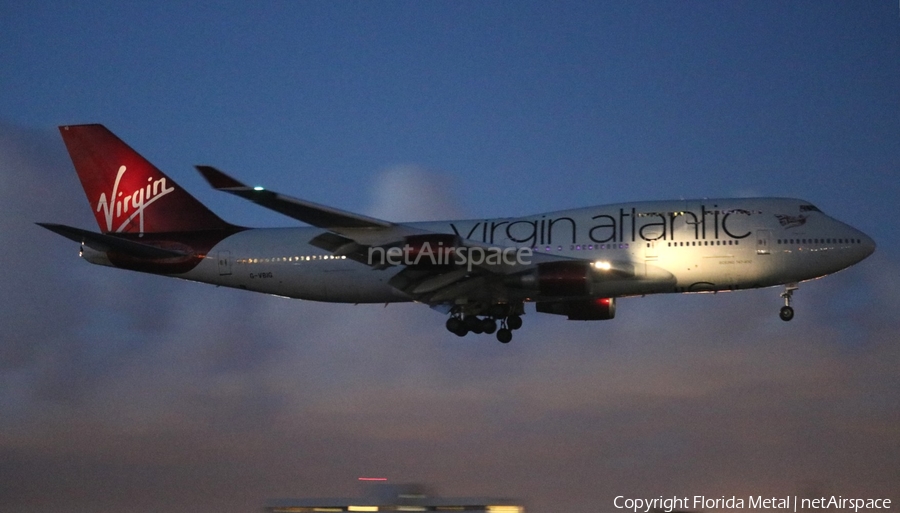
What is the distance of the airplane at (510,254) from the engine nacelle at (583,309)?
0.17 ft

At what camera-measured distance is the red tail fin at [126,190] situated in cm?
4222

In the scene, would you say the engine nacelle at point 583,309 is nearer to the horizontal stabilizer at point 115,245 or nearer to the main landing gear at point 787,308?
the main landing gear at point 787,308

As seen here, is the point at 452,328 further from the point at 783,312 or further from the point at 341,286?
the point at 783,312

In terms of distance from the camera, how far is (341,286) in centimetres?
3956

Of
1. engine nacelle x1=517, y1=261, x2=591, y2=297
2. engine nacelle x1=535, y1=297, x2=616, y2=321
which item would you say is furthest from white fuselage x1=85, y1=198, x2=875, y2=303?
engine nacelle x1=535, y1=297, x2=616, y2=321

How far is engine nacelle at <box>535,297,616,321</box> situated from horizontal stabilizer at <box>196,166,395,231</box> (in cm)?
859

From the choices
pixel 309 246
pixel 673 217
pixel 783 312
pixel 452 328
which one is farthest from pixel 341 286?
pixel 783 312

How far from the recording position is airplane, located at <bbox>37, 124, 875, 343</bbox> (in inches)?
1405

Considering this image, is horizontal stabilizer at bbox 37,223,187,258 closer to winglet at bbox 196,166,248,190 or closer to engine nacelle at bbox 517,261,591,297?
winglet at bbox 196,166,248,190

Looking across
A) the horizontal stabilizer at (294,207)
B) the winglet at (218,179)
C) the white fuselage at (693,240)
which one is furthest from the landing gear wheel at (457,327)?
the winglet at (218,179)

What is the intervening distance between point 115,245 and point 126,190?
179 inches

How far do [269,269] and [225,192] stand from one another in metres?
8.31

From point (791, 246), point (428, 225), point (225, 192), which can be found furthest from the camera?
point (428, 225)

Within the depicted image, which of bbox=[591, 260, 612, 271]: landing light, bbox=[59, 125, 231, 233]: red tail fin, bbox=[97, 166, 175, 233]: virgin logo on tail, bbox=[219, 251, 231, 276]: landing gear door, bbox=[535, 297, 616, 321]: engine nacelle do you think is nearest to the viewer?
bbox=[591, 260, 612, 271]: landing light
